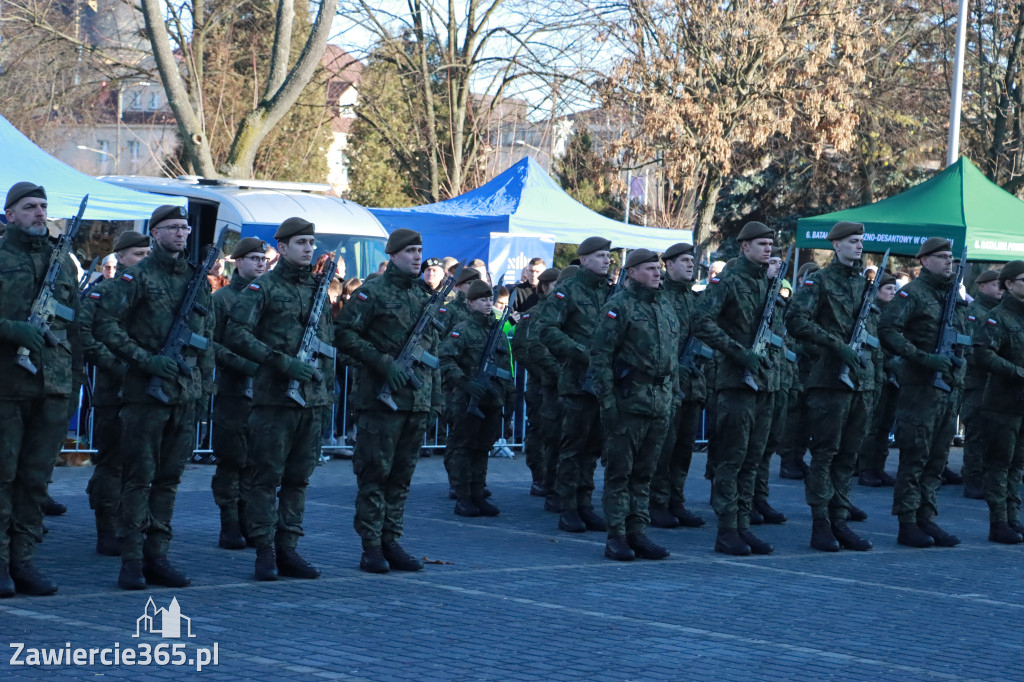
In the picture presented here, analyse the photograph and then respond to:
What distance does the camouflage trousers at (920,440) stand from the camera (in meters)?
10.6

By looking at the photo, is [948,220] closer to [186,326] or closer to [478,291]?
[478,291]

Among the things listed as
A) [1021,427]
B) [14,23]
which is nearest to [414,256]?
[1021,427]

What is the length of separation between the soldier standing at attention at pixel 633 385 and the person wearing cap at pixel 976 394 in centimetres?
322

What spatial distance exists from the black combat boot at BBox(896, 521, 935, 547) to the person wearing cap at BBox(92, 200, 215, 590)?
540 centimetres

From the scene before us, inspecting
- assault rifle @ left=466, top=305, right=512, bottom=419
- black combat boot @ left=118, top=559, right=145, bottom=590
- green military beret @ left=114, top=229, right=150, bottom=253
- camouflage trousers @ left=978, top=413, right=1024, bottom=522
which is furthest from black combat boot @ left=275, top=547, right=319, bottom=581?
camouflage trousers @ left=978, top=413, right=1024, bottom=522

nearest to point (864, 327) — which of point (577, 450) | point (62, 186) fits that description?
point (577, 450)

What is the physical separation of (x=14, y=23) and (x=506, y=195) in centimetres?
1577

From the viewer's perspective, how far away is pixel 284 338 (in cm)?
858

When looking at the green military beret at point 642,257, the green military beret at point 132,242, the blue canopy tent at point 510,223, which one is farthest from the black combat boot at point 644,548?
the blue canopy tent at point 510,223

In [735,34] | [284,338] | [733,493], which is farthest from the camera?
[735,34]

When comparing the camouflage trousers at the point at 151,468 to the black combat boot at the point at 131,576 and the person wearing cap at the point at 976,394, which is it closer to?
the black combat boot at the point at 131,576

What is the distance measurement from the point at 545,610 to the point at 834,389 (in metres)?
3.32

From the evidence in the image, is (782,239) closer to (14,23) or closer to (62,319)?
(14,23)

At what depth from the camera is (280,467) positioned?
8.44 m
